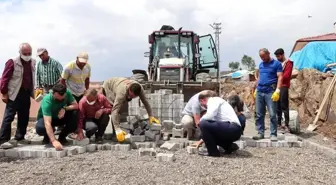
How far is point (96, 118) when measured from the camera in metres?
5.75

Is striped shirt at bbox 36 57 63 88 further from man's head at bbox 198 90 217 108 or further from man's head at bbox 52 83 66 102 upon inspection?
man's head at bbox 198 90 217 108

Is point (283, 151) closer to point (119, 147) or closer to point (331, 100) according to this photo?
point (119, 147)

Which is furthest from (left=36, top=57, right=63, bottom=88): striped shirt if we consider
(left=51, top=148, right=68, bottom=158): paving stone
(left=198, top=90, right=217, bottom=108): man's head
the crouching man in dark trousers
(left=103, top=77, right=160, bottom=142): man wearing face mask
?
the crouching man in dark trousers

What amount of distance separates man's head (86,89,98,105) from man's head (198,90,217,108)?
5.32ft

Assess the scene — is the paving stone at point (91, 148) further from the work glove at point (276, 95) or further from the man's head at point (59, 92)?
the work glove at point (276, 95)

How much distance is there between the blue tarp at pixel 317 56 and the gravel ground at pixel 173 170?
8.96 metres

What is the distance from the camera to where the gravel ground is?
3.83m

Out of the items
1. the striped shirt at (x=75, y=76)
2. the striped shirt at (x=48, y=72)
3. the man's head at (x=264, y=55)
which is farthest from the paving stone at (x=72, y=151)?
the man's head at (x=264, y=55)

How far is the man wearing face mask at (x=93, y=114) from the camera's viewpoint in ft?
18.4

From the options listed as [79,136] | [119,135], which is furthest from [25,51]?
[119,135]

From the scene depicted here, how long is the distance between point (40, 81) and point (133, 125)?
1.80m

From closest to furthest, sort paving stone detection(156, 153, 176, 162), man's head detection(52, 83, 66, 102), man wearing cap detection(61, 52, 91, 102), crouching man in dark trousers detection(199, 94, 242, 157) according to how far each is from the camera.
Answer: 1. paving stone detection(156, 153, 176, 162)
2. crouching man in dark trousers detection(199, 94, 242, 157)
3. man's head detection(52, 83, 66, 102)
4. man wearing cap detection(61, 52, 91, 102)

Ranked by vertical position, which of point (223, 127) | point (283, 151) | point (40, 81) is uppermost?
point (40, 81)

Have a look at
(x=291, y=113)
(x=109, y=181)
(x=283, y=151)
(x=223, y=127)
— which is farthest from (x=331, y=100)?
(x=109, y=181)
